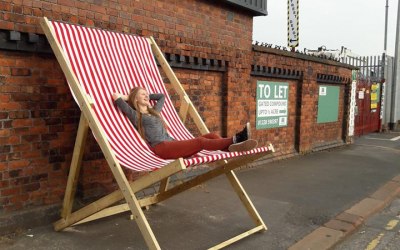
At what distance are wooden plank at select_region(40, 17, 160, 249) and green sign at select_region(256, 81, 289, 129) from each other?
4.46 m

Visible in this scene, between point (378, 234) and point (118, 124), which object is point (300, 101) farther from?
point (118, 124)

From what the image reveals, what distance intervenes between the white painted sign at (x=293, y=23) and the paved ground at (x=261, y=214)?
381 centimetres

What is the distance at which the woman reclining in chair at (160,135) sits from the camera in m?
3.15

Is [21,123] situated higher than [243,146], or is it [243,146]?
[21,123]

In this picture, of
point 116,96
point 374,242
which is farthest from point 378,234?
point 116,96

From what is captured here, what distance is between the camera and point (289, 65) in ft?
25.6

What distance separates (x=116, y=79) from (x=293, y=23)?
6823mm

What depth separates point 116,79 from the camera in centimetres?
382

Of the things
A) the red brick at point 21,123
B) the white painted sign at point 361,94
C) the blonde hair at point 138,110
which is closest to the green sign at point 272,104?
the blonde hair at point 138,110

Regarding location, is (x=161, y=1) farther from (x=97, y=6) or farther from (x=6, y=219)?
(x=6, y=219)

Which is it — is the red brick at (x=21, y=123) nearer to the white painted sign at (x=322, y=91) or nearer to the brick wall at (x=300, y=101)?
the brick wall at (x=300, y=101)

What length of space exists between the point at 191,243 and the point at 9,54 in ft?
7.87

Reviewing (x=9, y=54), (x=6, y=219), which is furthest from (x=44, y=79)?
(x=6, y=219)

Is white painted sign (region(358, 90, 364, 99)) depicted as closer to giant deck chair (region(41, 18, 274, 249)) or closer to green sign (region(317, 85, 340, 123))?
green sign (region(317, 85, 340, 123))
